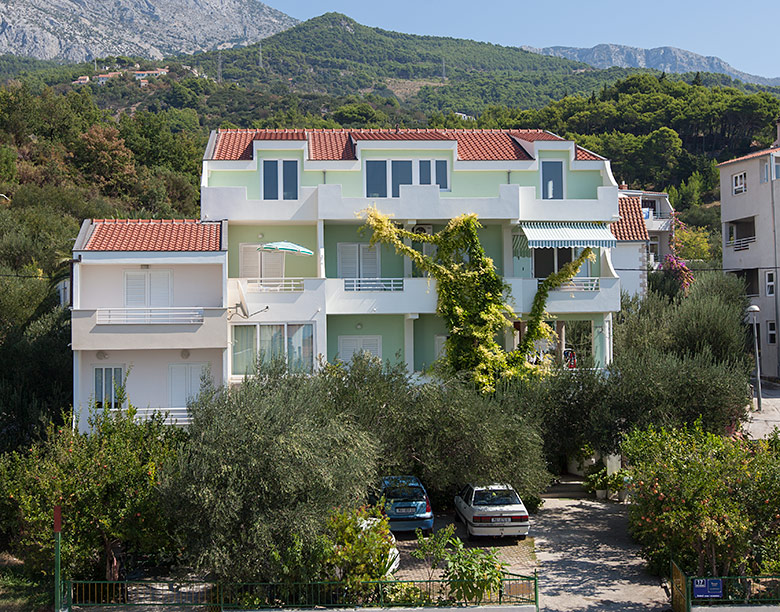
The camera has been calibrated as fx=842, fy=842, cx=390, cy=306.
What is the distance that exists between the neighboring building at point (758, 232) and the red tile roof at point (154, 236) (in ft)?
121

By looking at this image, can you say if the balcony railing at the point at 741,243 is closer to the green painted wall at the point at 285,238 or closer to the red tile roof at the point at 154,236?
the green painted wall at the point at 285,238

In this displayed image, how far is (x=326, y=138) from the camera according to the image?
35.7m

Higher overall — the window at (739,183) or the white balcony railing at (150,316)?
the window at (739,183)

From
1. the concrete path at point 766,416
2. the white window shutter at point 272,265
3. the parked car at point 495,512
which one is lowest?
the parked car at point 495,512

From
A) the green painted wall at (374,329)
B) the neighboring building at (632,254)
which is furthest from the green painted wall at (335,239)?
the neighboring building at (632,254)

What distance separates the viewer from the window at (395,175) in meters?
33.5

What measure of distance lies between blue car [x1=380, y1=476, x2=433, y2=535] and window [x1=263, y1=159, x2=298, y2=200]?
13.2 m

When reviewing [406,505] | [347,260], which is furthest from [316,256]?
[406,505]

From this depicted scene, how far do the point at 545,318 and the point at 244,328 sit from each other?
37.7 feet

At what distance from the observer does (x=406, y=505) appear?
2447cm

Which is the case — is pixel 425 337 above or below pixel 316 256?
below

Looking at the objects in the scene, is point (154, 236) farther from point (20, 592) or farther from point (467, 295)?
point (20, 592)

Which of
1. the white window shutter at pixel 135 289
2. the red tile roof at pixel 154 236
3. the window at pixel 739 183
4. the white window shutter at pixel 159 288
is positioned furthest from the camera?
the window at pixel 739 183

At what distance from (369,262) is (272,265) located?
3799 mm
